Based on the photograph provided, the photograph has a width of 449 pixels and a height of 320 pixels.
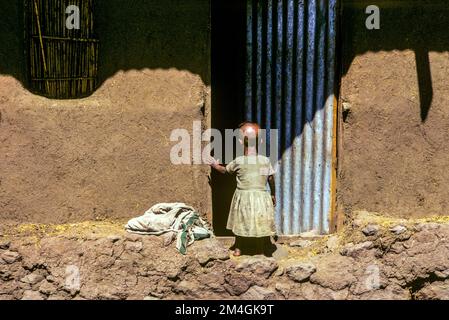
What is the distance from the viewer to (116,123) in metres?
5.32

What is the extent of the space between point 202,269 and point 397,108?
228cm

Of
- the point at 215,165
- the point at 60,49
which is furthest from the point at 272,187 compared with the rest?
the point at 60,49

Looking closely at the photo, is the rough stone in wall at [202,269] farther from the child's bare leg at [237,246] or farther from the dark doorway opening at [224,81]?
the dark doorway opening at [224,81]

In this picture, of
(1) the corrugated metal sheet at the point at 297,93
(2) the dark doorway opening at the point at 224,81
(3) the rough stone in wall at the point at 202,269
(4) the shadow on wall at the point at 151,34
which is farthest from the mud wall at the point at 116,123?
(2) the dark doorway opening at the point at 224,81

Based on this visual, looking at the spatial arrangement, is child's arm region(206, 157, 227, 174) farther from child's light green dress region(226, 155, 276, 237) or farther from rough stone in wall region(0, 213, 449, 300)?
rough stone in wall region(0, 213, 449, 300)

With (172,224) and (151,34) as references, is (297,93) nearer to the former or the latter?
(151,34)

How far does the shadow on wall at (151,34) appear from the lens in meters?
5.27

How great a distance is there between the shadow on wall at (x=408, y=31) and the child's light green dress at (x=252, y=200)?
1353 millimetres

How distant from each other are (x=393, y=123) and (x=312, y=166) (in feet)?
2.79

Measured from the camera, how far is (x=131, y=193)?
539 centimetres

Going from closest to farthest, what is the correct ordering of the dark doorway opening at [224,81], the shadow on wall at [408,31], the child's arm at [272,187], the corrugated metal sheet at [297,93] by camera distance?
the shadow on wall at [408,31] < the child's arm at [272,187] < the corrugated metal sheet at [297,93] < the dark doorway opening at [224,81]

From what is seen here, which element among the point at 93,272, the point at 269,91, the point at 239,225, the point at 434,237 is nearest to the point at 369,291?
the point at 434,237

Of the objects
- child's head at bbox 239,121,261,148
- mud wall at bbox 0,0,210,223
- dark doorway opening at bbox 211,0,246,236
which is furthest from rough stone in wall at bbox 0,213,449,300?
dark doorway opening at bbox 211,0,246,236

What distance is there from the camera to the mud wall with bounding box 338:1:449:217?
5336 millimetres
